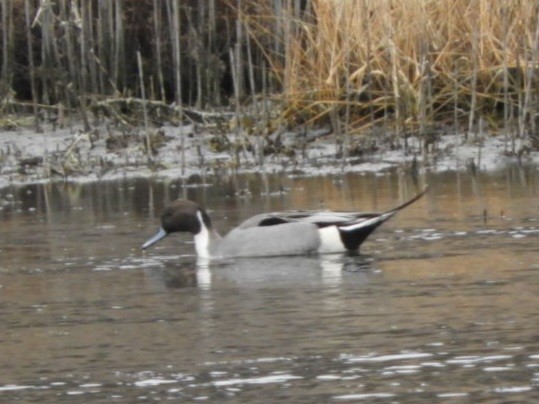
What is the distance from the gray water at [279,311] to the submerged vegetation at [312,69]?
365cm

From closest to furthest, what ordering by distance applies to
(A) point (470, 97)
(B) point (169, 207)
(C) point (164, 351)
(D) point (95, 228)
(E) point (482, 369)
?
1. (E) point (482, 369)
2. (C) point (164, 351)
3. (B) point (169, 207)
4. (D) point (95, 228)
5. (A) point (470, 97)

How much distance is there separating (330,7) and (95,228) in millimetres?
6146

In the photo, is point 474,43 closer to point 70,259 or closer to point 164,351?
point 70,259


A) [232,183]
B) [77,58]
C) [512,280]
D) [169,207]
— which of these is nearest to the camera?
[512,280]

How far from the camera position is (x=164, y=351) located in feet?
A: 25.4

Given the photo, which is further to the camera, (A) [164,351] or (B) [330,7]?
(B) [330,7]

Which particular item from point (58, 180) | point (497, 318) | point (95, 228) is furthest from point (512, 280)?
point (58, 180)

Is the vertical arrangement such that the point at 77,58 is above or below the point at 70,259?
above

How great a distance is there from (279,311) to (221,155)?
9.54 m

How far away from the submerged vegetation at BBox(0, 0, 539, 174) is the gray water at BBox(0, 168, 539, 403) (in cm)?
365

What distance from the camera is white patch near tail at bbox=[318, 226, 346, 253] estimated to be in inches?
451

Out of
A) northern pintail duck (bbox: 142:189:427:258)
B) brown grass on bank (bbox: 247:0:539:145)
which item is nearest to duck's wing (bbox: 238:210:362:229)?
northern pintail duck (bbox: 142:189:427:258)

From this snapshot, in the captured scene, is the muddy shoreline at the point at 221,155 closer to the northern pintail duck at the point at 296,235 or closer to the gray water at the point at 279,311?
the gray water at the point at 279,311

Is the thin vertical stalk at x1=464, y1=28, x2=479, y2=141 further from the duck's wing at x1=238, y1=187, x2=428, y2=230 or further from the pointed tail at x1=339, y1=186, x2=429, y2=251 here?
the pointed tail at x1=339, y1=186, x2=429, y2=251
